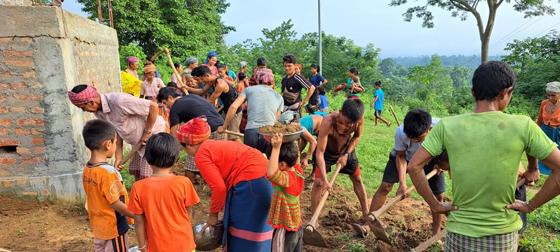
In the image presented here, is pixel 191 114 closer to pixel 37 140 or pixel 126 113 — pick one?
pixel 126 113

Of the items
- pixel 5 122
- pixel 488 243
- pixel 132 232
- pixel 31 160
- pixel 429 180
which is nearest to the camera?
pixel 488 243

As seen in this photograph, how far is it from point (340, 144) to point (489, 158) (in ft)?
7.40

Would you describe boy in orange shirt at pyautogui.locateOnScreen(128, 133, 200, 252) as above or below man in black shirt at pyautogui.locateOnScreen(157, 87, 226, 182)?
below

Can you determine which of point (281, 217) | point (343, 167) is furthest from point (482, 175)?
point (343, 167)

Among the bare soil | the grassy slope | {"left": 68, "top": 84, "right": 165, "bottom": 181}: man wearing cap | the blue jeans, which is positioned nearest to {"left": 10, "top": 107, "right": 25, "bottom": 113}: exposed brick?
the bare soil

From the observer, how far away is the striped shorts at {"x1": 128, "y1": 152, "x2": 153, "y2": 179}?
13.4 feet

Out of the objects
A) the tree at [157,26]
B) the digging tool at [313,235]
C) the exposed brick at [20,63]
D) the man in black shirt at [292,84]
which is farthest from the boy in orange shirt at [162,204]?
the tree at [157,26]

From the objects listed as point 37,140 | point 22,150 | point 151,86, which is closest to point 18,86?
point 37,140

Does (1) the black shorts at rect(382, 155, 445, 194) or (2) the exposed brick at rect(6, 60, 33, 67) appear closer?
(1) the black shorts at rect(382, 155, 445, 194)

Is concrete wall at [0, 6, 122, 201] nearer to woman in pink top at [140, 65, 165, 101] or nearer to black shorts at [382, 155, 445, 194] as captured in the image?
woman in pink top at [140, 65, 165, 101]

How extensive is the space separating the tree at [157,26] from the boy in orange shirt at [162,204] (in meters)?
16.7

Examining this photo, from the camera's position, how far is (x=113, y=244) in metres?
2.81

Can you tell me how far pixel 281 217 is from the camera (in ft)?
9.07

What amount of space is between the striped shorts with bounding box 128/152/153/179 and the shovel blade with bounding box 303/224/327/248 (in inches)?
73.5
